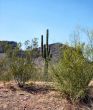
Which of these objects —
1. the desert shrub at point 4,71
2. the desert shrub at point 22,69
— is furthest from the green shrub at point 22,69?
the desert shrub at point 4,71

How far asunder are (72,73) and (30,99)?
1736 millimetres

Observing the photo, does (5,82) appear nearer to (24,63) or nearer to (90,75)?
(24,63)

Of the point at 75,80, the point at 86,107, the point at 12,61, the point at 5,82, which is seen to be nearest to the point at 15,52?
the point at 12,61

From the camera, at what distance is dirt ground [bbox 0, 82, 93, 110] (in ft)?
36.2

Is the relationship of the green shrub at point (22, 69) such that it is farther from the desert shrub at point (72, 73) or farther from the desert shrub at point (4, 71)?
the desert shrub at point (72, 73)

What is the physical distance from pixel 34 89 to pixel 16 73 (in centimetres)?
93

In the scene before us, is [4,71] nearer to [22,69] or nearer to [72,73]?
[22,69]

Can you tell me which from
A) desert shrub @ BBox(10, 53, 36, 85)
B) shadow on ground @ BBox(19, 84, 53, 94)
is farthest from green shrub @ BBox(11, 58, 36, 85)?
shadow on ground @ BBox(19, 84, 53, 94)

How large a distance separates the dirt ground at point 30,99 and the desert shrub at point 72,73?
1.27 feet

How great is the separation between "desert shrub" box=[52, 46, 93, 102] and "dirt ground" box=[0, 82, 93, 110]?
1.27 ft

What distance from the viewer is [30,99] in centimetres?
1152

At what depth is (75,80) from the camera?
1205 cm

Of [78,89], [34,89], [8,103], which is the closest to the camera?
[8,103]

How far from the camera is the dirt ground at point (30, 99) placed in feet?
36.2
